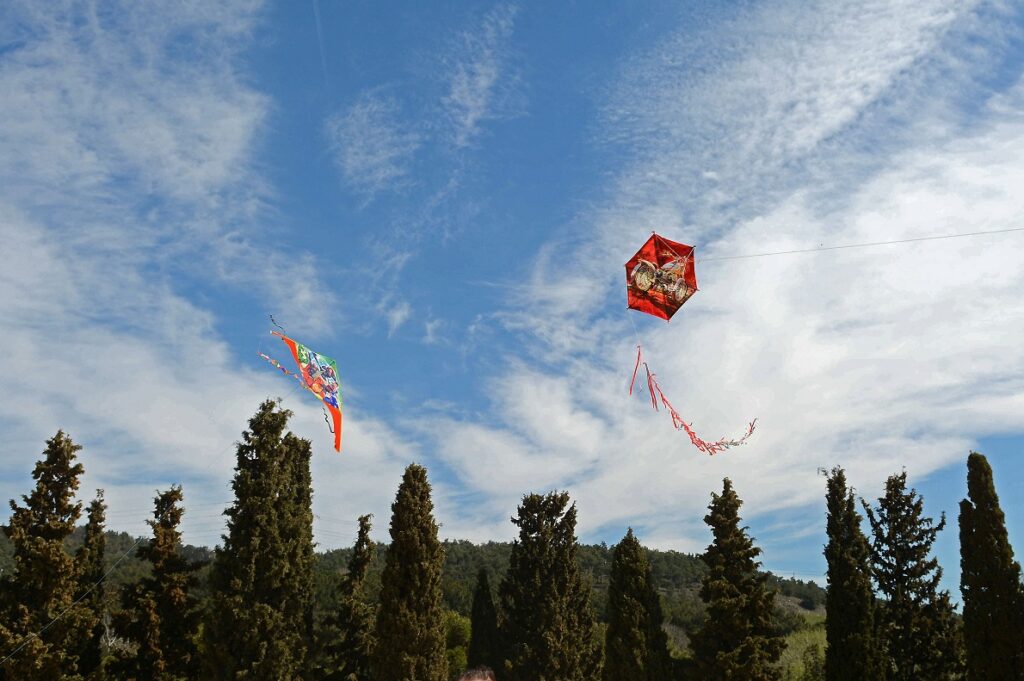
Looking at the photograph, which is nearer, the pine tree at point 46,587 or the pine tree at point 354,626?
the pine tree at point 46,587

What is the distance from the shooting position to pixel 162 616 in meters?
24.9

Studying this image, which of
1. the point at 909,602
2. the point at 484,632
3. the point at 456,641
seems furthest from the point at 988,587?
the point at 456,641

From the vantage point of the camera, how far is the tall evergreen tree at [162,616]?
79.4 ft

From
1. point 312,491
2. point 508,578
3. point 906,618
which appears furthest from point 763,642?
point 312,491

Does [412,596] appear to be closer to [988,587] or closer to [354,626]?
[354,626]

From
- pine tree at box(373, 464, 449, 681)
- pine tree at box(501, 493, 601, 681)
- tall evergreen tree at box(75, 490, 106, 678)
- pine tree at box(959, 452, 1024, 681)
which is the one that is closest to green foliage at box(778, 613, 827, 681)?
pine tree at box(501, 493, 601, 681)

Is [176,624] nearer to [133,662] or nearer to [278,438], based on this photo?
[133,662]

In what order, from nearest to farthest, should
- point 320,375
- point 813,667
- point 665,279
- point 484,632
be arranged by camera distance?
point 665,279
point 320,375
point 484,632
point 813,667

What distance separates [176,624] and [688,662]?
18522 mm

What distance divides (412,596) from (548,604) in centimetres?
811

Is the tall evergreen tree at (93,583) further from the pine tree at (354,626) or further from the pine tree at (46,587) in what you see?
the pine tree at (354,626)

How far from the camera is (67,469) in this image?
22969mm

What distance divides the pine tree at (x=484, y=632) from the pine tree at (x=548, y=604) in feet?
5.27

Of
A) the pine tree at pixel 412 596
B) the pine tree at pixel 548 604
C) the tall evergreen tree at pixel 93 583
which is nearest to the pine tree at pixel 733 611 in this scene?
the pine tree at pixel 548 604
